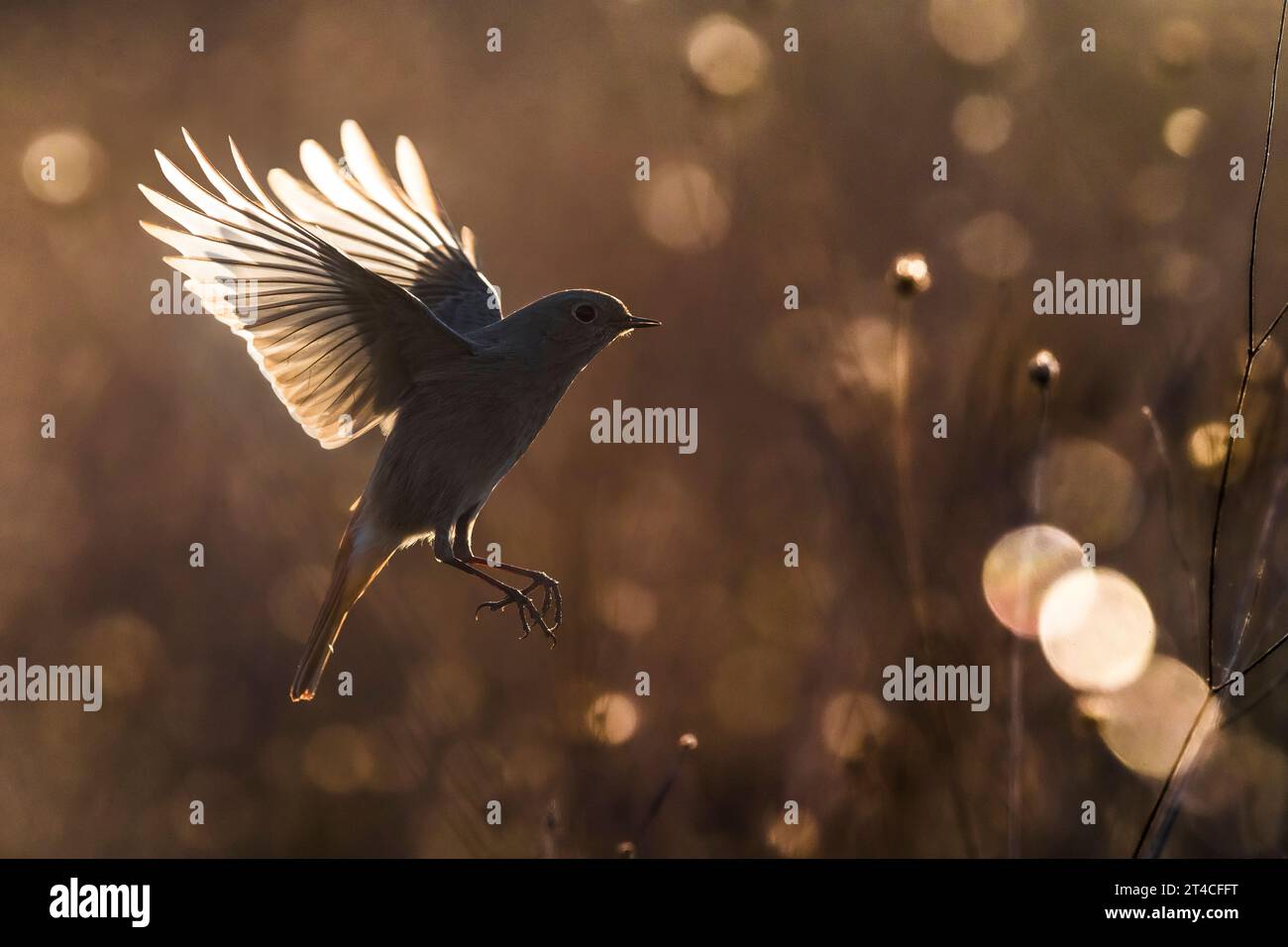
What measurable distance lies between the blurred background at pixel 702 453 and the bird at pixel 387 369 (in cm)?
37

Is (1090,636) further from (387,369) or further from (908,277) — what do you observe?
(387,369)

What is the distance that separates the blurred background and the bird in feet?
1.21

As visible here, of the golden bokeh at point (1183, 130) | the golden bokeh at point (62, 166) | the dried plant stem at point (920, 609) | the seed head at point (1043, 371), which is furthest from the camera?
the golden bokeh at point (62, 166)

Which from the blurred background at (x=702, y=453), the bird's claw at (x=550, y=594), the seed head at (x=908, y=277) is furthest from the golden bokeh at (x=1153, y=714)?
the bird's claw at (x=550, y=594)

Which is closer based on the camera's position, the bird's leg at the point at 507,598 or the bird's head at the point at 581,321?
the bird's leg at the point at 507,598

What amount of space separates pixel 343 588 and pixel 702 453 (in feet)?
5.35

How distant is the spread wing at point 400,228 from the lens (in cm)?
248

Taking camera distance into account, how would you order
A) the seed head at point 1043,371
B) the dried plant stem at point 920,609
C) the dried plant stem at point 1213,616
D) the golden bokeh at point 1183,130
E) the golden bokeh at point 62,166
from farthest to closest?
the golden bokeh at point 62,166, the golden bokeh at point 1183,130, the seed head at point 1043,371, the dried plant stem at point 920,609, the dried plant stem at point 1213,616

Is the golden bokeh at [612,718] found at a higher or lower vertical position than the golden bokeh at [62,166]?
lower

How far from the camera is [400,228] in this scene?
264 centimetres

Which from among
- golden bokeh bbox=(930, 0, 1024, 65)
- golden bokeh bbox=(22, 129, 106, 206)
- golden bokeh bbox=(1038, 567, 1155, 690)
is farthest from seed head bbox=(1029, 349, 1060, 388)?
golden bokeh bbox=(22, 129, 106, 206)

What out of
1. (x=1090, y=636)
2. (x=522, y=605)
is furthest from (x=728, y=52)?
(x=522, y=605)

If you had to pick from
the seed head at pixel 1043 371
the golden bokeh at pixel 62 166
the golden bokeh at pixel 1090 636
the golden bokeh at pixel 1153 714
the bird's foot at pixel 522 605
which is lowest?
the golden bokeh at pixel 1153 714

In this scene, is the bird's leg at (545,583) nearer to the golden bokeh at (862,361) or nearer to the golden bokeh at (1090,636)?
the golden bokeh at (862,361)
